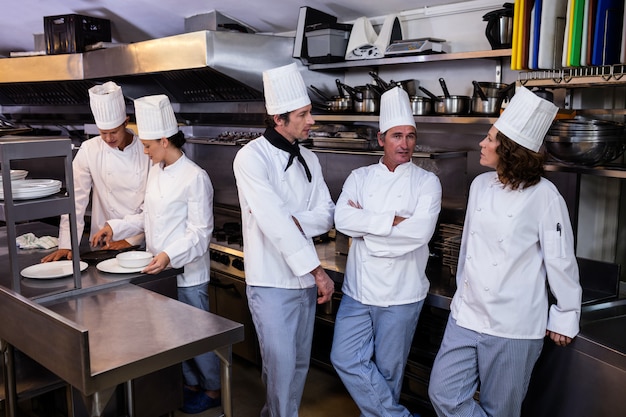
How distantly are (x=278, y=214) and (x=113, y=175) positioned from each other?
1.49m

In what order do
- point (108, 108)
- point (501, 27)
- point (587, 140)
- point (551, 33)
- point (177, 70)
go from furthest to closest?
point (177, 70)
point (108, 108)
point (501, 27)
point (551, 33)
point (587, 140)

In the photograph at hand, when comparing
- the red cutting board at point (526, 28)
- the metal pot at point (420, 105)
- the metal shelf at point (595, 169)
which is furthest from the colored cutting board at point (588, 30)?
the metal pot at point (420, 105)

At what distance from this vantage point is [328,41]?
375 cm

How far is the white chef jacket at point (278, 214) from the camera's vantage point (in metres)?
2.61

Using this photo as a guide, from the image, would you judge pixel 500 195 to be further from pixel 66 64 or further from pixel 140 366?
pixel 66 64

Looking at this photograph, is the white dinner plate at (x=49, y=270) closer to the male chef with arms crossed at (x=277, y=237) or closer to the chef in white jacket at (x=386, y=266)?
the male chef with arms crossed at (x=277, y=237)

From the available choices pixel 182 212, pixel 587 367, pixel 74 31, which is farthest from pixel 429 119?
pixel 74 31

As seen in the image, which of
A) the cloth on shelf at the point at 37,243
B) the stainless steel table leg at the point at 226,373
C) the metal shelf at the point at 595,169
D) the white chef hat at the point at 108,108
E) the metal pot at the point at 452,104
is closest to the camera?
the stainless steel table leg at the point at 226,373

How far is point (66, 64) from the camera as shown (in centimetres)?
516

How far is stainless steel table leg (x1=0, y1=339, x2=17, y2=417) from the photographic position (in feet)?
7.81

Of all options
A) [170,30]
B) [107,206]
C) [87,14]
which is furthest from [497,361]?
[87,14]

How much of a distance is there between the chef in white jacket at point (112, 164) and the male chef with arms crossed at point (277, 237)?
3.52 feet

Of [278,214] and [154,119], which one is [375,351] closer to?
[278,214]

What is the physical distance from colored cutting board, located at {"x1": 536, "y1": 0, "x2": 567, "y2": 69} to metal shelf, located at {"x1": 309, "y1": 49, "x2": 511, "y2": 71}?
1.26ft
